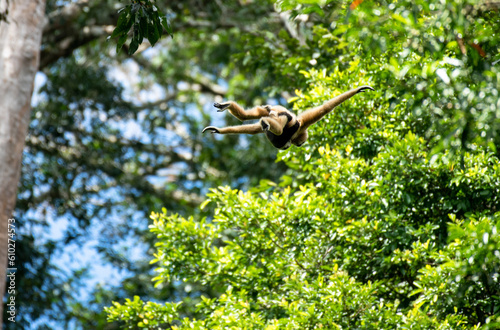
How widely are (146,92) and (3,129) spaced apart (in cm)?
835

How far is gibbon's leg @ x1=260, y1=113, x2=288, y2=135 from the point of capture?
2926mm

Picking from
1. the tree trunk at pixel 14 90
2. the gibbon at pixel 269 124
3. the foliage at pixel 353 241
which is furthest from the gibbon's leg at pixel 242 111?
the tree trunk at pixel 14 90

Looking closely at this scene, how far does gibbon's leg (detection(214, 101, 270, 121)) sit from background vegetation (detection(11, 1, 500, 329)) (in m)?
1.16

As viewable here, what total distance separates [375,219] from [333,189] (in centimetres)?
47

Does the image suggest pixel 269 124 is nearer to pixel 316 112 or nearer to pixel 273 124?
pixel 273 124

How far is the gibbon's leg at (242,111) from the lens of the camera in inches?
117

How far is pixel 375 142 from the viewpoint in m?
5.92

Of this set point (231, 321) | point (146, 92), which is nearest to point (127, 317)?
point (231, 321)

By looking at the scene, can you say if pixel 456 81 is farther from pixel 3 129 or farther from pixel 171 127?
pixel 171 127

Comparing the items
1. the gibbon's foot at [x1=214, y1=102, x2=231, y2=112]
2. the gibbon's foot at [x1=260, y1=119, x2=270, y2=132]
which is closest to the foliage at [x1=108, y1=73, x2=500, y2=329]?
the gibbon's foot at [x1=260, y1=119, x2=270, y2=132]

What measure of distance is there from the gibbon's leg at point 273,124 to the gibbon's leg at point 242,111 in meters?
0.09

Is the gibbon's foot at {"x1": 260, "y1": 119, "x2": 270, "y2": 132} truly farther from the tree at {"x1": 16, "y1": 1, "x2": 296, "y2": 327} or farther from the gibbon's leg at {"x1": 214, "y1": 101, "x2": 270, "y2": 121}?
the tree at {"x1": 16, "y1": 1, "x2": 296, "y2": 327}

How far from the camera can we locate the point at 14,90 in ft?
22.0

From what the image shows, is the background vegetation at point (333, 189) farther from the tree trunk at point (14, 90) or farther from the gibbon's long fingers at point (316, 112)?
the tree trunk at point (14, 90)
